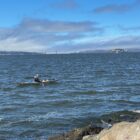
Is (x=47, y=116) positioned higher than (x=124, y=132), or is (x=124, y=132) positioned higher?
(x=124, y=132)

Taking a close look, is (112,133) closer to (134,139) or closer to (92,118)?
(134,139)

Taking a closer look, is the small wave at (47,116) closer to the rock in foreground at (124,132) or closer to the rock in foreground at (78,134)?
the rock in foreground at (78,134)

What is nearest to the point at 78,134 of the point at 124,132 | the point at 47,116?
the point at 124,132

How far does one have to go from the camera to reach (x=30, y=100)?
3638 cm

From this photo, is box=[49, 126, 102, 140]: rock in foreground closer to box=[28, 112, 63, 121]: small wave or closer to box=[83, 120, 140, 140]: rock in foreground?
box=[83, 120, 140, 140]: rock in foreground

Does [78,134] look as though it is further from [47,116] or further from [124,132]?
[47,116]

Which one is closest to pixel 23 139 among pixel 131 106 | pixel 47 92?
pixel 131 106

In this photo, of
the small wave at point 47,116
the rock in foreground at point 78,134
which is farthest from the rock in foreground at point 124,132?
the small wave at point 47,116

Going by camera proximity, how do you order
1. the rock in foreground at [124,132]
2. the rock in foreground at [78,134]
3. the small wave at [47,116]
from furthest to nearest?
1. the small wave at [47,116]
2. the rock in foreground at [78,134]
3. the rock in foreground at [124,132]

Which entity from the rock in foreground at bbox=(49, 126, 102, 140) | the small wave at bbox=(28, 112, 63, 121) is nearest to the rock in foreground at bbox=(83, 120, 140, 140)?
the rock in foreground at bbox=(49, 126, 102, 140)

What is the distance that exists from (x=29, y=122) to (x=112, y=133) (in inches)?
510

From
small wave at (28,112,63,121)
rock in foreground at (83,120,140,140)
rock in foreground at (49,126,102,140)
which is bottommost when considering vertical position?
small wave at (28,112,63,121)

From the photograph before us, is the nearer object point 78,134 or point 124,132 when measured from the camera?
point 124,132

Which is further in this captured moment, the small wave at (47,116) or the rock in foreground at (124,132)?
the small wave at (47,116)
